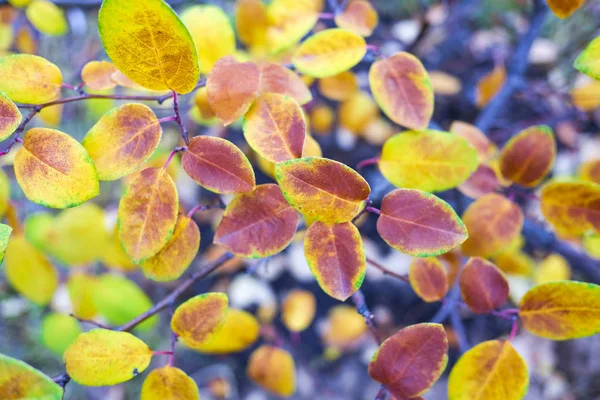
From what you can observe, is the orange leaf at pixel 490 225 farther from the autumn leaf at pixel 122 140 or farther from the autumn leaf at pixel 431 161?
the autumn leaf at pixel 122 140

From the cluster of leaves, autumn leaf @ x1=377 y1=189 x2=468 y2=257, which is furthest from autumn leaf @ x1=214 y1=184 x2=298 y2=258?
autumn leaf @ x1=377 y1=189 x2=468 y2=257

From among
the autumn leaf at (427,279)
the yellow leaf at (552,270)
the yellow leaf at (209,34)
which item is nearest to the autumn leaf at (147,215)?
the yellow leaf at (209,34)

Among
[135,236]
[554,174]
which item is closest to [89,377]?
[135,236]

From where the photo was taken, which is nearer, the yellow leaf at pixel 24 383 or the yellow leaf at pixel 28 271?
the yellow leaf at pixel 24 383

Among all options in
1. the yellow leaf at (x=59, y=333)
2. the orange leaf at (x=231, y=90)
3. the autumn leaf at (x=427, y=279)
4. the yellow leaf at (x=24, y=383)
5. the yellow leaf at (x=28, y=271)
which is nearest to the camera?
the yellow leaf at (x=24, y=383)

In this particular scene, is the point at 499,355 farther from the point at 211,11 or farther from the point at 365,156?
the point at 365,156

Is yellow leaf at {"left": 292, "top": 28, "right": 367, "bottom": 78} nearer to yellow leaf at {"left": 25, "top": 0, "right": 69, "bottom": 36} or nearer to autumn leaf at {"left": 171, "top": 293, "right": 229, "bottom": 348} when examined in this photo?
autumn leaf at {"left": 171, "top": 293, "right": 229, "bottom": 348}

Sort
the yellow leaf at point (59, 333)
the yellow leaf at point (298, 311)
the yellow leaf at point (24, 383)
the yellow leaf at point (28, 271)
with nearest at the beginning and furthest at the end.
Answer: the yellow leaf at point (24, 383)
the yellow leaf at point (28, 271)
the yellow leaf at point (59, 333)
the yellow leaf at point (298, 311)
